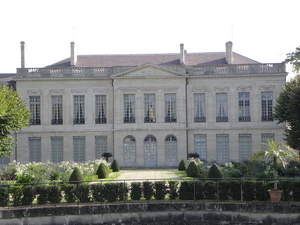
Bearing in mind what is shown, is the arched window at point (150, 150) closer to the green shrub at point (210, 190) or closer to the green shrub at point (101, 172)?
the green shrub at point (101, 172)

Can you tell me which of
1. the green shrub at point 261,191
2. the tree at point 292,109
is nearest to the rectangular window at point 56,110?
the tree at point 292,109

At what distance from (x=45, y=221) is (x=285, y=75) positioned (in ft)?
72.7

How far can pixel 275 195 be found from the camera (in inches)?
675

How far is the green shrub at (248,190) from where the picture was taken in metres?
17.5

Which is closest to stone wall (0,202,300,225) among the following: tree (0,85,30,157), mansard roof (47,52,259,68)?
tree (0,85,30,157)

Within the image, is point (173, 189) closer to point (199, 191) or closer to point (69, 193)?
point (199, 191)

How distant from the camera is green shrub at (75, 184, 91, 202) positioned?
1759 centimetres

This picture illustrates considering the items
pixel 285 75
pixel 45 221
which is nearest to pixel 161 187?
pixel 45 221

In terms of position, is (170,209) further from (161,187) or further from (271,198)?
(271,198)

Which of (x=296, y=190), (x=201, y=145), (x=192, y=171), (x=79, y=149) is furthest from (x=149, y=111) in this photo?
(x=296, y=190)

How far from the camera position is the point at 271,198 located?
17250 millimetres

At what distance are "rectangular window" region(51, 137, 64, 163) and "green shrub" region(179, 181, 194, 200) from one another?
1814 cm

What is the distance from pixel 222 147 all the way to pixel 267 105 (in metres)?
4.23

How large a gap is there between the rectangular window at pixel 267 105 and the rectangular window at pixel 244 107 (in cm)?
95
